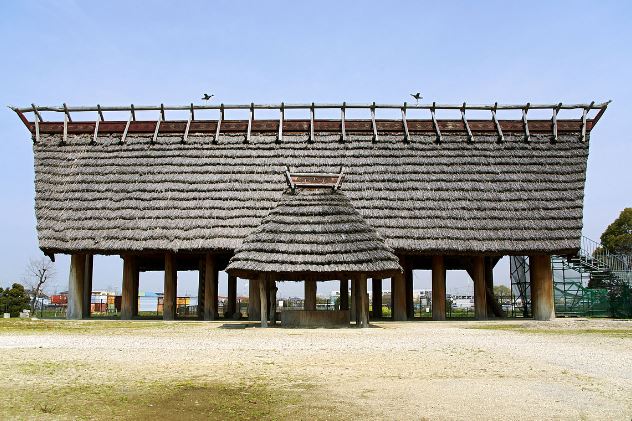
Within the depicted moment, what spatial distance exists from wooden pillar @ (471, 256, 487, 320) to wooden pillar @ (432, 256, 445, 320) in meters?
1.19

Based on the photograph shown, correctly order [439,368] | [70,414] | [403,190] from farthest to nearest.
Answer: [403,190], [439,368], [70,414]

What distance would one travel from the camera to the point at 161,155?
21531 mm

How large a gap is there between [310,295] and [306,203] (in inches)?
107

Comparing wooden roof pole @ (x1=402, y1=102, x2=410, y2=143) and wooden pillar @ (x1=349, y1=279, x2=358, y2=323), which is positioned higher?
wooden roof pole @ (x1=402, y1=102, x2=410, y2=143)

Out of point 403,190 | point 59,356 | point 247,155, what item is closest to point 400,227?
point 403,190

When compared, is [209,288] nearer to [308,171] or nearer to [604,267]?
[308,171]

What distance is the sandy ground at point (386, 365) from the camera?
6328mm

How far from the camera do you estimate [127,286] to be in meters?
20.1

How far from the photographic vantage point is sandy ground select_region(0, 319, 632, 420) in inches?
249

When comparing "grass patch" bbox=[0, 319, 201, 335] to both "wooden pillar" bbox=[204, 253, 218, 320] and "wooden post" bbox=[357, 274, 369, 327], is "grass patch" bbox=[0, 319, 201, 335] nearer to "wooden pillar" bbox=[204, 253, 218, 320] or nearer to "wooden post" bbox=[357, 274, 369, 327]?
"wooden pillar" bbox=[204, 253, 218, 320]

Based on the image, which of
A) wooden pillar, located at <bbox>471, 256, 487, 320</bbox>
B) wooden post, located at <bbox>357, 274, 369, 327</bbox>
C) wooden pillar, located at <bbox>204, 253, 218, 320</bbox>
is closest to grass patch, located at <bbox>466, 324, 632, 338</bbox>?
wooden pillar, located at <bbox>471, 256, 487, 320</bbox>

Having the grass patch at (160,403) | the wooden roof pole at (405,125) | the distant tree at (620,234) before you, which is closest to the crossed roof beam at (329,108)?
the wooden roof pole at (405,125)

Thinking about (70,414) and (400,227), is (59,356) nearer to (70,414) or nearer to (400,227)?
(70,414)

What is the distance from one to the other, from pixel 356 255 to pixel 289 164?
621 centimetres
